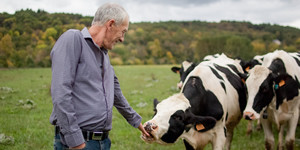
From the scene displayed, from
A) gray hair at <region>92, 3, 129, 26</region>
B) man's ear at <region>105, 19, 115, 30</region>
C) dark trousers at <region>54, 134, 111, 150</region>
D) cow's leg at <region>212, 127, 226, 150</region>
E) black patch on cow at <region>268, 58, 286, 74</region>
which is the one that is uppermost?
gray hair at <region>92, 3, 129, 26</region>

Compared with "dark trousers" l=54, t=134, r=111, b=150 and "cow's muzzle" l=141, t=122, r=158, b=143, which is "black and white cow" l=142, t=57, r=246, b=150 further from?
"dark trousers" l=54, t=134, r=111, b=150

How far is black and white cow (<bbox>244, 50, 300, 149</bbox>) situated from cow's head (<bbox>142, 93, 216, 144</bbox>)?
153cm

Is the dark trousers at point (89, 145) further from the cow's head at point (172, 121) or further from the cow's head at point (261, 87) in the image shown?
the cow's head at point (261, 87)

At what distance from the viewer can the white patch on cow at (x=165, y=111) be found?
11.9 ft

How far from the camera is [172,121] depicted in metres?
3.76

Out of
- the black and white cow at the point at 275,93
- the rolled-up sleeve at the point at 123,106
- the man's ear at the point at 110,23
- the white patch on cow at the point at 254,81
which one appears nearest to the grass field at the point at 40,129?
the black and white cow at the point at 275,93

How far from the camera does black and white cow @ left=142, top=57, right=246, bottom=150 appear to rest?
375 centimetres

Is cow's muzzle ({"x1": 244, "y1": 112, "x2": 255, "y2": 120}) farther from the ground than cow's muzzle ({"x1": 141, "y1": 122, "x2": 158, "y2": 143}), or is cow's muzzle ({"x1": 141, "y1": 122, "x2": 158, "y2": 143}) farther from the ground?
cow's muzzle ({"x1": 141, "y1": 122, "x2": 158, "y2": 143})

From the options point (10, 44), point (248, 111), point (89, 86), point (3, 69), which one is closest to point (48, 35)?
point (10, 44)

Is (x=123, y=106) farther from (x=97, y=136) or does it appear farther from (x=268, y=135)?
(x=268, y=135)

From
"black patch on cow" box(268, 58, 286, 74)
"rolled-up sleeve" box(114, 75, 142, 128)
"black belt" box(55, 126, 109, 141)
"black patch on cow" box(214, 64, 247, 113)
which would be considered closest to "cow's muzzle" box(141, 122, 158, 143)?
"rolled-up sleeve" box(114, 75, 142, 128)

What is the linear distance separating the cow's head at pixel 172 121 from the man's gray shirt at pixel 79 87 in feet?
3.93

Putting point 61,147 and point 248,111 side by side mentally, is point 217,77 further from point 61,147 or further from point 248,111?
point 61,147

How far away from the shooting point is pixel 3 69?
11.0 metres
